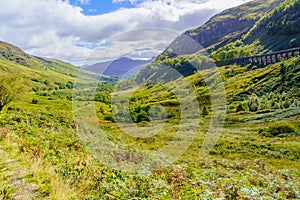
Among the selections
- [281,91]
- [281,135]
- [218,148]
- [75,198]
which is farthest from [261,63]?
[75,198]

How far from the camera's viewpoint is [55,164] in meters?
10.7

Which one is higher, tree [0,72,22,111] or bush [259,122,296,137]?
tree [0,72,22,111]

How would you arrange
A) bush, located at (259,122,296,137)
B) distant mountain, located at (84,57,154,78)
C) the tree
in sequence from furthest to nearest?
the tree → bush, located at (259,122,296,137) → distant mountain, located at (84,57,154,78)

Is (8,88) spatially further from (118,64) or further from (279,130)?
(279,130)

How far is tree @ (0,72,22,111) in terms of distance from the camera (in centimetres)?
4788

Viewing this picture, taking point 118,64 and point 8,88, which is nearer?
point 118,64

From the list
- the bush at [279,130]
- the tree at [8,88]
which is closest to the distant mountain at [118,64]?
the tree at [8,88]

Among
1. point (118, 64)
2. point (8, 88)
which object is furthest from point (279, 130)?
point (8, 88)

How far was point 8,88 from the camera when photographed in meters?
48.1

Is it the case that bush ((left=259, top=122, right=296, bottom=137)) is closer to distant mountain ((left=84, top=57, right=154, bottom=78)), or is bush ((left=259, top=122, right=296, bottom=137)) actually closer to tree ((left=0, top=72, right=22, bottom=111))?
distant mountain ((left=84, top=57, right=154, bottom=78))

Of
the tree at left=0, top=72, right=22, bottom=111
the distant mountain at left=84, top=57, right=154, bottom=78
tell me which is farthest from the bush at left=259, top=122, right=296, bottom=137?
the tree at left=0, top=72, right=22, bottom=111

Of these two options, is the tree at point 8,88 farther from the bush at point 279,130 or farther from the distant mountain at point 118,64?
the bush at point 279,130

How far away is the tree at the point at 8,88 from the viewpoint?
47875 mm

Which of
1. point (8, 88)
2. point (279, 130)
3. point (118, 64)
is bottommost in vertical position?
point (279, 130)
